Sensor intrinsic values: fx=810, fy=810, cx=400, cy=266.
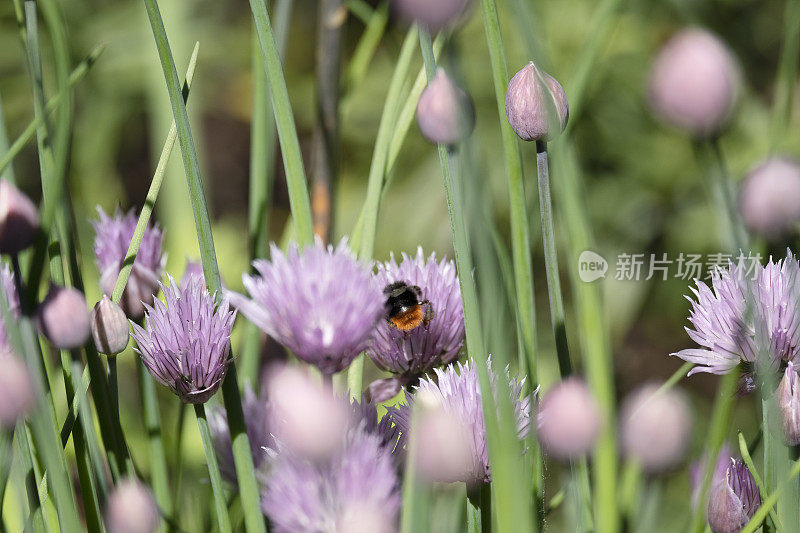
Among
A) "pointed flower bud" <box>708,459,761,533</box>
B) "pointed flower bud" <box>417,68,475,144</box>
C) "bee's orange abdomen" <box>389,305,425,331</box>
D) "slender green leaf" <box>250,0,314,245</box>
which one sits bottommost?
"pointed flower bud" <box>708,459,761,533</box>

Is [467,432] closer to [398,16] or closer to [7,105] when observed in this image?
[398,16]

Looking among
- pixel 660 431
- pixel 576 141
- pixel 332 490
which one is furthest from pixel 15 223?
pixel 576 141

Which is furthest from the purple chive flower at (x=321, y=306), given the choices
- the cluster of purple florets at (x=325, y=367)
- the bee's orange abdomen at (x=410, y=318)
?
the bee's orange abdomen at (x=410, y=318)

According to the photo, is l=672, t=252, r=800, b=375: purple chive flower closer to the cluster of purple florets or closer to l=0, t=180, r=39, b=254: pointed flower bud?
the cluster of purple florets

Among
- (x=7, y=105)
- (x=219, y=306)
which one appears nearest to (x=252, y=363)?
(x=219, y=306)

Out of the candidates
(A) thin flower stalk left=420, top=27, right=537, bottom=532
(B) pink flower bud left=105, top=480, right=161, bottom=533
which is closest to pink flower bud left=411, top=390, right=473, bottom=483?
(A) thin flower stalk left=420, top=27, right=537, bottom=532

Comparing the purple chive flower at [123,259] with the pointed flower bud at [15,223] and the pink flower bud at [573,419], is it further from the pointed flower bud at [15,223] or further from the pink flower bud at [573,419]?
the pink flower bud at [573,419]
